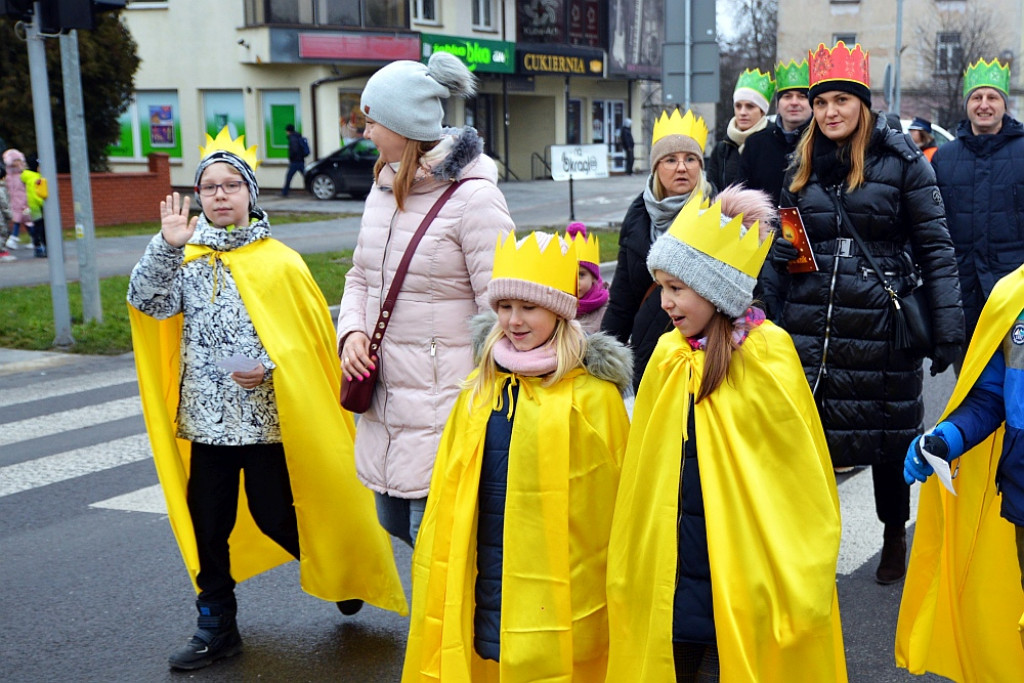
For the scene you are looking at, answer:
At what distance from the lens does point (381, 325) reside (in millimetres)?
3957

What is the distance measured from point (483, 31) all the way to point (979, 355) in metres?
35.1

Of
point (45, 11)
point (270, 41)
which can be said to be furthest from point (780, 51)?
point (45, 11)

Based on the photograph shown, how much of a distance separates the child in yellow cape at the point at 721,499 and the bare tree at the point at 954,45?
132ft

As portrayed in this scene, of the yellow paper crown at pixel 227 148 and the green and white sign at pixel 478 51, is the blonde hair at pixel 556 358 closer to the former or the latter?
the yellow paper crown at pixel 227 148

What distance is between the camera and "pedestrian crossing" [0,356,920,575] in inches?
229

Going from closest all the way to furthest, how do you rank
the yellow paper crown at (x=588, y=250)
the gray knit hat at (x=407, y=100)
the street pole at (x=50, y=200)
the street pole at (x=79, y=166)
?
the gray knit hat at (x=407, y=100), the yellow paper crown at (x=588, y=250), the street pole at (x=50, y=200), the street pole at (x=79, y=166)

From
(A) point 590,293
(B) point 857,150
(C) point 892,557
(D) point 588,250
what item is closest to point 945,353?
(B) point 857,150

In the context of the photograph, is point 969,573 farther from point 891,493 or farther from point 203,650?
point 203,650

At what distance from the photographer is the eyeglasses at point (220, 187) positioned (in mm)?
4285

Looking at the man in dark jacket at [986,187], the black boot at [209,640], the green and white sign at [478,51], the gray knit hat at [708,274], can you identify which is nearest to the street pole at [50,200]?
the black boot at [209,640]

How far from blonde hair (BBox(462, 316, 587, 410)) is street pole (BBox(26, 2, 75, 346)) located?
8.61 metres

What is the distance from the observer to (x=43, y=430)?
8219 millimetres

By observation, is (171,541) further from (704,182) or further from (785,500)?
(785,500)

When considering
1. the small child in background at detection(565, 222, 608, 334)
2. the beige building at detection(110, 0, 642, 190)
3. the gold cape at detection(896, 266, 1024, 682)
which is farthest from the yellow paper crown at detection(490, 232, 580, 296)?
the beige building at detection(110, 0, 642, 190)
